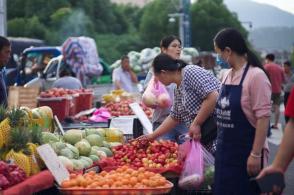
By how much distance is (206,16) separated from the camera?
65125 mm

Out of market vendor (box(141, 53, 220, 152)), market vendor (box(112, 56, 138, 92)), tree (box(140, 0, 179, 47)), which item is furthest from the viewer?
tree (box(140, 0, 179, 47))

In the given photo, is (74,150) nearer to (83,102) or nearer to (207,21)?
(83,102)

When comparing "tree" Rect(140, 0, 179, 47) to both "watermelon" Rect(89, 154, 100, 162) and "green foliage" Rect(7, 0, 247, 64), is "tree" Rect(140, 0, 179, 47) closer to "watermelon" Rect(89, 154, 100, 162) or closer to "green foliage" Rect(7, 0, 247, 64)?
"green foliage" Rect(7, 0, 247, 64)

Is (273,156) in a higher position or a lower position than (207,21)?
higher

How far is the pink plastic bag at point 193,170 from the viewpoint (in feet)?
23.8

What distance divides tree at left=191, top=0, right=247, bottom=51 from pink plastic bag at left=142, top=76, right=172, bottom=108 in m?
54.1

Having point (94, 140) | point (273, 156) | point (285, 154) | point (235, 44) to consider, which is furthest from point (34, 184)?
point (273, 156)

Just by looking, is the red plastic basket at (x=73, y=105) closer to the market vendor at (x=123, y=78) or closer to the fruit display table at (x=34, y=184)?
the market vendor at (x=123, y=78)

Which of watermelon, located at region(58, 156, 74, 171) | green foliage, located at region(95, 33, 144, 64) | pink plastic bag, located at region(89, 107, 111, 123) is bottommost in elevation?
green foliage, located at region(95, 33, 144, 64)

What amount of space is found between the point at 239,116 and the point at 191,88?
1676 mm

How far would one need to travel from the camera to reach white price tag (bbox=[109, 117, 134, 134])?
428 inches

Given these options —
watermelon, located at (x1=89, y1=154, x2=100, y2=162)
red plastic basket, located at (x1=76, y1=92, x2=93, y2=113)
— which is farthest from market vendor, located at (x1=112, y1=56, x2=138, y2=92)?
watermelon, located at (x1=89, y1=154, x2=100, y2=162)

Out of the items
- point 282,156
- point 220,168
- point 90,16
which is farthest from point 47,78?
point 90,16

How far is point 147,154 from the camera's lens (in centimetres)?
835
